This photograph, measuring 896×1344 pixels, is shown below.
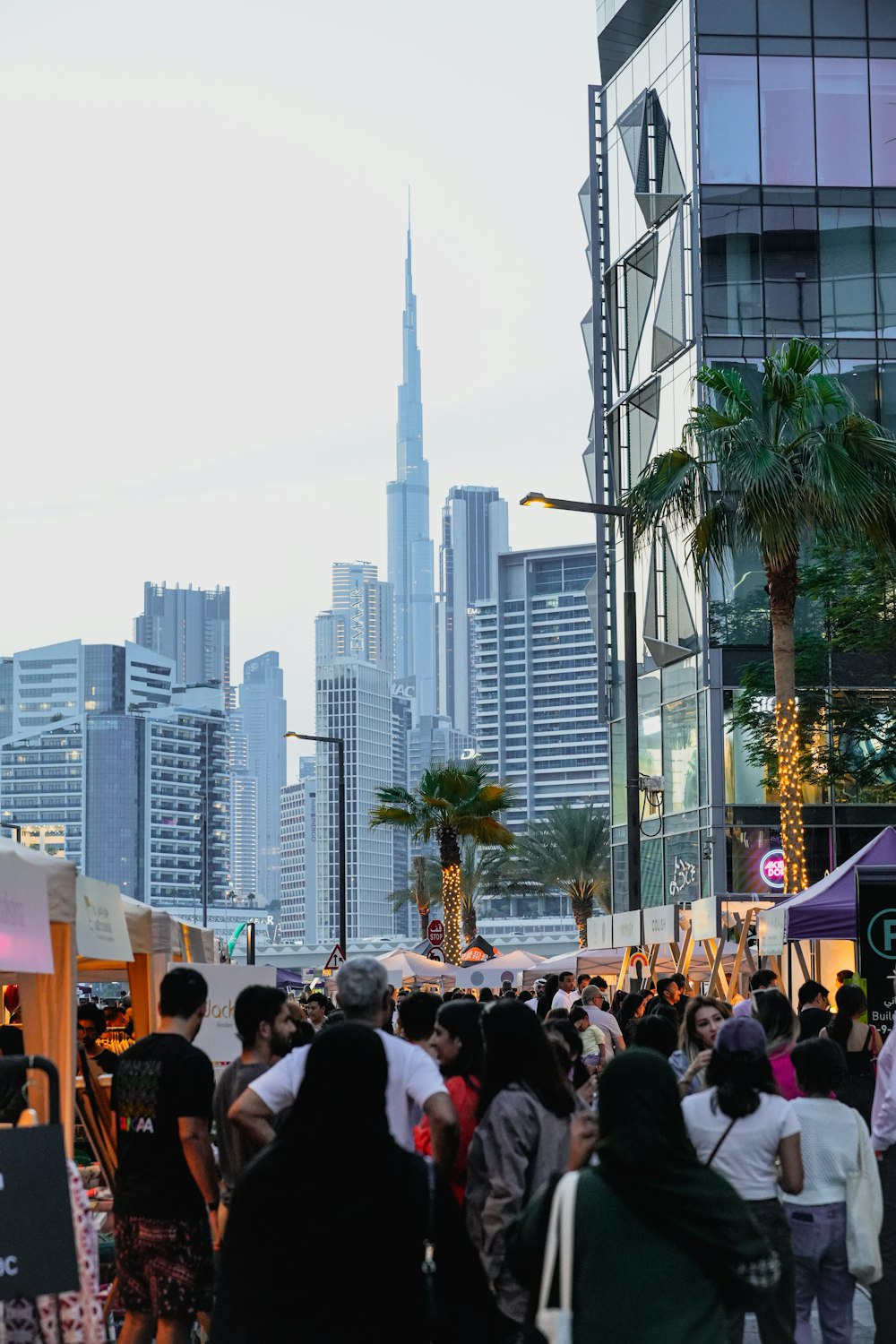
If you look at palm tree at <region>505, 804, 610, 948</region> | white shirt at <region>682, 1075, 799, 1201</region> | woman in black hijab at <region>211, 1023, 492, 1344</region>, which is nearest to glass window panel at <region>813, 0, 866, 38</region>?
white shirt at <region>682, 1075, 799, 1201</region>

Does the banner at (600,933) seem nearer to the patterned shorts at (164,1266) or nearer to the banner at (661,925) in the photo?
the banner at (661,925)

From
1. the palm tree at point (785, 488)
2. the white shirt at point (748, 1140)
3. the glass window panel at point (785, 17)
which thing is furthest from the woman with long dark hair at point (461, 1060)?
the glass window panel at point (785, 17)

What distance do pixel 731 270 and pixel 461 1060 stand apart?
36.2 meters

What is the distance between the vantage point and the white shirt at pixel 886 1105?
9180 millimetres

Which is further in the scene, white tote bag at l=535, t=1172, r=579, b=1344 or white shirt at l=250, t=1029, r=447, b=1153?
white shirt at l=250, t=1029, r=447, b=1153

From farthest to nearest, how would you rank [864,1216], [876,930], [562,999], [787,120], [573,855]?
[573,855], [787,120], [562,999], [876,930], [864,1216]

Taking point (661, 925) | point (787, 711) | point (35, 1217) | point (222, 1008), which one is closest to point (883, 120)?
point (787, 711)

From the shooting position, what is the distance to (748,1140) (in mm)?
7105

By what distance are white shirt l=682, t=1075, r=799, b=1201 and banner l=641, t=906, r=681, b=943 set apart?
13.3 meters

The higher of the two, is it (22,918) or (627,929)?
(22,918)

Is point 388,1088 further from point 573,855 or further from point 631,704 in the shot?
point 573,855

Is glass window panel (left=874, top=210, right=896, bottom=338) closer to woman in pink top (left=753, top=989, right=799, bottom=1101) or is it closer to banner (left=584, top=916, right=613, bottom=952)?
banner (left=584, top=916, right=613, bottom=952)

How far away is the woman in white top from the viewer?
7895 millimetres

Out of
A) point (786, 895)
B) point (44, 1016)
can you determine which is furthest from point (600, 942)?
point (44, 1016)
